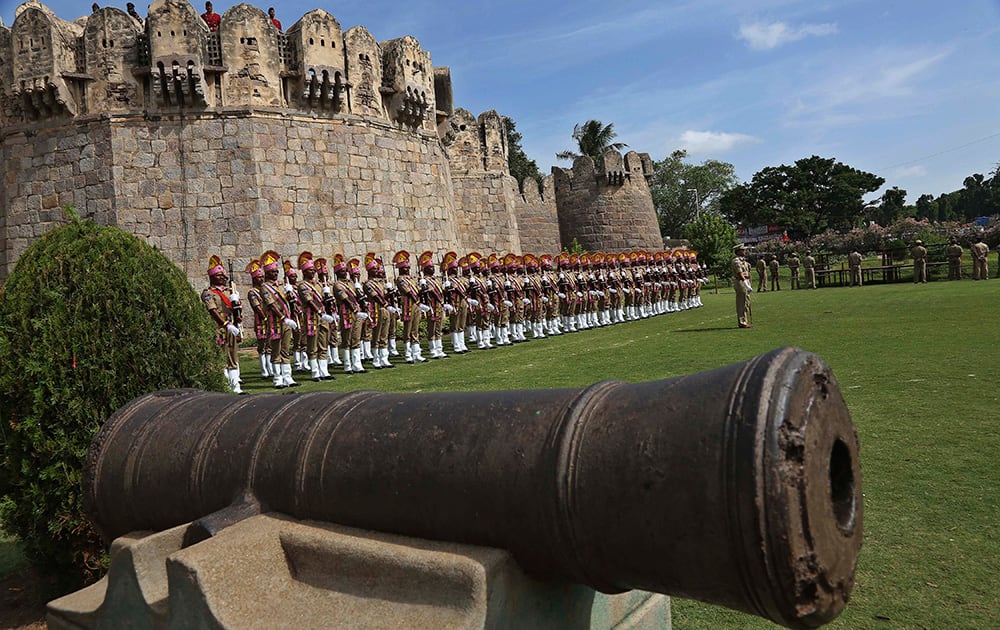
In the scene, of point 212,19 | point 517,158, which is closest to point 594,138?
point 517,158

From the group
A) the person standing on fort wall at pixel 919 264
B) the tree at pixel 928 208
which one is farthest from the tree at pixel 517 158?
the tree at pixel 928 208

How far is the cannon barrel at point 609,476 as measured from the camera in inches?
57.4

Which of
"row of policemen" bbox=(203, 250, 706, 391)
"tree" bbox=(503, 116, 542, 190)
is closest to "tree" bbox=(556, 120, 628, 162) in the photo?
"tree" bbox=(503, 116, 542, 190)

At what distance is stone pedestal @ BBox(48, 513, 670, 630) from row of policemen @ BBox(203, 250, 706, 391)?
8096 millimetres

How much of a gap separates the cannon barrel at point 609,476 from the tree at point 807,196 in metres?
58.8

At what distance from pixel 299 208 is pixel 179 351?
14588 millimetres

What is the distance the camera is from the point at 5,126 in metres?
17.0

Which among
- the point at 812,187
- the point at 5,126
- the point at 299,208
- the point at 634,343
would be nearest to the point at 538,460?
the point at 634,343

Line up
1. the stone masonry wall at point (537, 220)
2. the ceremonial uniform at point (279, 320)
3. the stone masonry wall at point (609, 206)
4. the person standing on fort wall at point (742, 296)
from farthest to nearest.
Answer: the stone masonry wall at point (609, 206), the stone masonry wall at point (537, 220), the person standing on fort wall at point (742, 296), the ceremonial uniform at point (279, 320)

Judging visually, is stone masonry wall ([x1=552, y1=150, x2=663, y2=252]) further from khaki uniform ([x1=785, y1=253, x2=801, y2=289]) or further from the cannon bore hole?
the cannon bore hole

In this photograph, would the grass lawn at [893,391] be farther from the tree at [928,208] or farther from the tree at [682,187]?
the tree at [928,208]

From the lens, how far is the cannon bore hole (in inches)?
62.9

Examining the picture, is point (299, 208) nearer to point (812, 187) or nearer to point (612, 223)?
point (612, 223)

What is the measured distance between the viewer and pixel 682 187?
62.9 meters
